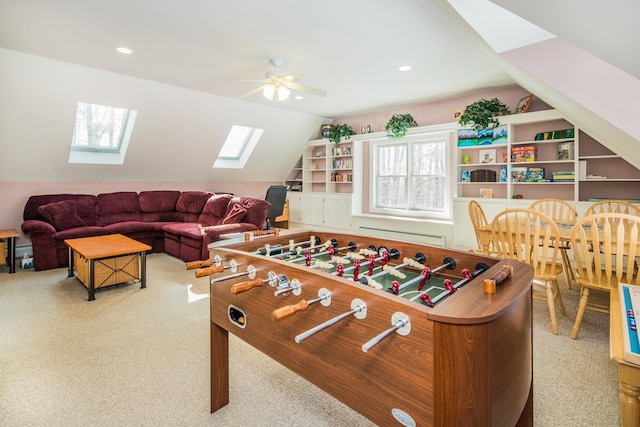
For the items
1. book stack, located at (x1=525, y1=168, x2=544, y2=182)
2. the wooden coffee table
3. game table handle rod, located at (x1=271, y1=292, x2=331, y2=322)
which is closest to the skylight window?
the wooden coffee table

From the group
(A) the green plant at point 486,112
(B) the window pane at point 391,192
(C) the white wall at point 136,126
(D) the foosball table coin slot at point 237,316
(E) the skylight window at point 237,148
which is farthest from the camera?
(E) the skylight window at point 237,148

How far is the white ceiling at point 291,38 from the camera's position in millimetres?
→ 1476

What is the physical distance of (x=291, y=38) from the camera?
3096 mm

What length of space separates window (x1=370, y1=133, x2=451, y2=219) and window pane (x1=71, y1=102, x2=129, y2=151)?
176 inches

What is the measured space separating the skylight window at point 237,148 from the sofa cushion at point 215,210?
148 centimetres

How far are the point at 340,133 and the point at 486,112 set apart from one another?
2748 mm

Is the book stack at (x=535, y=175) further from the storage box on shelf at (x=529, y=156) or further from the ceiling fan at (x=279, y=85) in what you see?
the ceiling fan at (x=279, y=85)

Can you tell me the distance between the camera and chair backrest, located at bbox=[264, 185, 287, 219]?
6.05m

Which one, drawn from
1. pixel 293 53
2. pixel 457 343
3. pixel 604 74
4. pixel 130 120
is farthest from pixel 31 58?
pixel 604 74

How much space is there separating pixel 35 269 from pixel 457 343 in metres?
5.14

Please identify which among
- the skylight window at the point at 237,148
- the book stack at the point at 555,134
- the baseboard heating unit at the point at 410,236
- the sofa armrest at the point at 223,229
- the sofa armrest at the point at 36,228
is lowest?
the baseboard heating unit at the point at 410,236

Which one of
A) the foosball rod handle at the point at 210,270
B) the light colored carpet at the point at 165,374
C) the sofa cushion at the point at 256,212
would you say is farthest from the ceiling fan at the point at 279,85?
the foosball rod handle at the point at 210,270

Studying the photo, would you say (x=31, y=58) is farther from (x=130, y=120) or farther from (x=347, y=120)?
(x=347, y=120)

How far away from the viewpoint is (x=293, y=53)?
345cm
